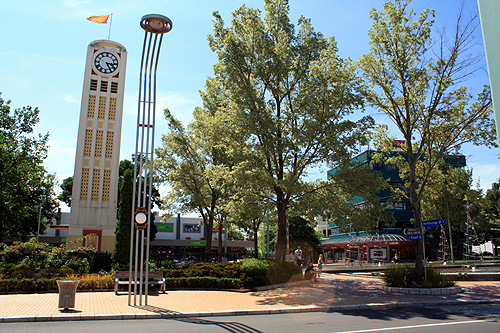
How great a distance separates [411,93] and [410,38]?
2.54 metres

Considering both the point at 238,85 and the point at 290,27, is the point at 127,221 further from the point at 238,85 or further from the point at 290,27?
the point at 290,27

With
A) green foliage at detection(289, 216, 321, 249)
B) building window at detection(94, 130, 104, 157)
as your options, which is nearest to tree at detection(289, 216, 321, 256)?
green foliage at detection(289, 216, 321, 249)

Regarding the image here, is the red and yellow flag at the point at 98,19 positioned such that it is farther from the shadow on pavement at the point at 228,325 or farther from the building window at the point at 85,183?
the shadow on pavement at the point at 228,325

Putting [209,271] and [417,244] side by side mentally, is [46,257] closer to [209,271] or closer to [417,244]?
[209,271]

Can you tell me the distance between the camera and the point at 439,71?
1733 centimetres

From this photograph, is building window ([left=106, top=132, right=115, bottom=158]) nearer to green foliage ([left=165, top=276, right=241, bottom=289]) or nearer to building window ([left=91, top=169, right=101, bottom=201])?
building window ([left=91, top=169, right=101, bottom=201])

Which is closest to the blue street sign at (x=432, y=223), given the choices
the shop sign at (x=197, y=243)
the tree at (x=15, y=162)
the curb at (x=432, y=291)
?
the curb at (x=432, y=291)

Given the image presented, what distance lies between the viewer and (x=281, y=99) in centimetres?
1994

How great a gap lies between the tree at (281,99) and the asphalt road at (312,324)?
696 centimetres

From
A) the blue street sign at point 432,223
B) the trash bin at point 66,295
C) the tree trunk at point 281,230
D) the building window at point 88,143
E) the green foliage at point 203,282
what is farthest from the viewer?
the building window at point 88,143

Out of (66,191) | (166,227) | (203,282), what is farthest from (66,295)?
(66,191)

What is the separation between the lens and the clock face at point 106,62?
3809cm

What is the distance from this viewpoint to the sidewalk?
10070 millimetres

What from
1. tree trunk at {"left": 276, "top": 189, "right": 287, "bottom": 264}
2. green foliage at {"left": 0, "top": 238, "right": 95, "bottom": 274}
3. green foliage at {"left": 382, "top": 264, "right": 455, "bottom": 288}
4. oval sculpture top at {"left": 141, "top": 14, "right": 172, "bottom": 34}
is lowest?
green foliage at {"left": 382, "top": 264, "right": 455, "bottom": 288}
